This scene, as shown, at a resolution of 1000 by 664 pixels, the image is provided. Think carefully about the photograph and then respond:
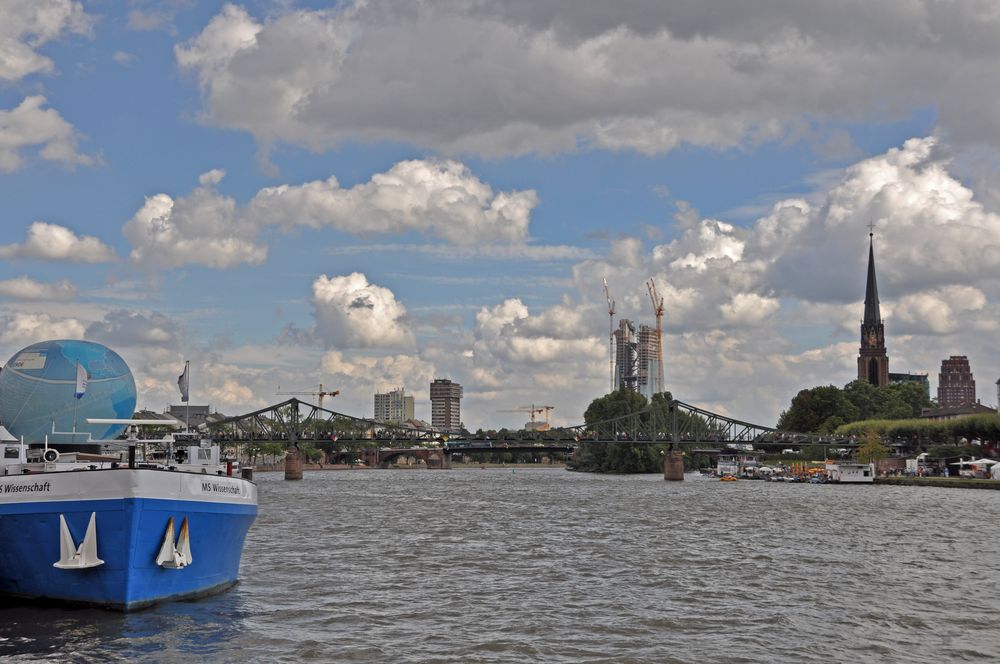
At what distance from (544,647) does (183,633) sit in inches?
385

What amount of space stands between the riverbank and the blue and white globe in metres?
120

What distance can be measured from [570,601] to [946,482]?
132 m

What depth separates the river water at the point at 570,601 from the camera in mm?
29703

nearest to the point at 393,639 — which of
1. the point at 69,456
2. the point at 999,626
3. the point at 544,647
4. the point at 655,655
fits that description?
the point at 544,647

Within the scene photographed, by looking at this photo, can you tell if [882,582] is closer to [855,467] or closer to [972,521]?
[972,521]

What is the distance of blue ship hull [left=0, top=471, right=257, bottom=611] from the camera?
31.1 metres

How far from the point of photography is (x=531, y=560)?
166ft

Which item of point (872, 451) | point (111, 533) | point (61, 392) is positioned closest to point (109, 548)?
point (111, 533)

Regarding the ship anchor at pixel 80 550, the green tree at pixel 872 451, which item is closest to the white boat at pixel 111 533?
the ship anchor at pixel 80 550

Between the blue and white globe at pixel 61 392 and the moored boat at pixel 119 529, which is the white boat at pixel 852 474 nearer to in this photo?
the blue and white globe at pixel 61 392

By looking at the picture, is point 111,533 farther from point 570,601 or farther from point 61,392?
point 61,392

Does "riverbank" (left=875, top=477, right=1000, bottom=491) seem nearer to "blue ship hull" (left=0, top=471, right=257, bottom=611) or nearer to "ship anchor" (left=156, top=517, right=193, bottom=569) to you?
"blue ship hull" (left=0, top=471, right=257, bottom=611)

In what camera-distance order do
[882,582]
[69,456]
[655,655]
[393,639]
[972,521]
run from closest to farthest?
[655,655]
[393,639]
[69,456]
[882,582]
[972,521]

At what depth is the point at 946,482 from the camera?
155000 millimetres
